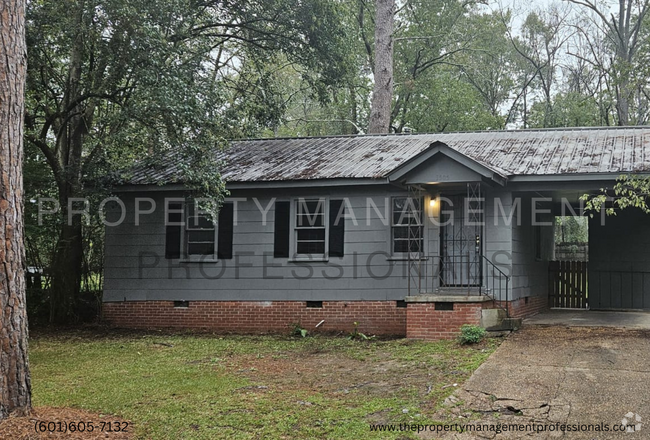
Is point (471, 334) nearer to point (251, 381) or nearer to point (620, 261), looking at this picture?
point (251, 381)

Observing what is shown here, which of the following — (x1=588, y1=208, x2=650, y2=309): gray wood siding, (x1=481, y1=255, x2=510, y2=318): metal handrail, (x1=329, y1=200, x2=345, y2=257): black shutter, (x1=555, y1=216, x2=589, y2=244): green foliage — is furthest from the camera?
(x1=555, y1=216, x2=589, y2=244): green foliage

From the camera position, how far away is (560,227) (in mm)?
34875

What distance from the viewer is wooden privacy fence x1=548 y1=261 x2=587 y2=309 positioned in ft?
53.9

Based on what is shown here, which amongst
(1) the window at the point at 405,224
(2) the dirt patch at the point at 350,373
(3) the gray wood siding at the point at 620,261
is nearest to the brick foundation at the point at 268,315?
(1) the window at the point at 405,224

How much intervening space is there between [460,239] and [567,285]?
16.7ft

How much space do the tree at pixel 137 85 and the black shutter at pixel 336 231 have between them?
238cm

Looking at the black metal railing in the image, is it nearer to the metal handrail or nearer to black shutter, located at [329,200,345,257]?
the metal handrail

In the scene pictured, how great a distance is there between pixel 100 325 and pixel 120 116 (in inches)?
194

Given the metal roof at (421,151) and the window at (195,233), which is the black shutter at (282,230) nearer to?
the metal roof at (421,151)

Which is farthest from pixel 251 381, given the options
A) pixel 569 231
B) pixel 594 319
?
pixel 569 231

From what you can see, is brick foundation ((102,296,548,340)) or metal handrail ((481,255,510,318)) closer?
metal handrail ((481,255,510,318))

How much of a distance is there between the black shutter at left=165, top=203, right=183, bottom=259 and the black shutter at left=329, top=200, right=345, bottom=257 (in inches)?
135

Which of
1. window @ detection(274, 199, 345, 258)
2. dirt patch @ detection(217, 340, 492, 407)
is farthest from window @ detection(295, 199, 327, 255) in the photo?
dirt patch @ detection(217, 340, 492, 407)

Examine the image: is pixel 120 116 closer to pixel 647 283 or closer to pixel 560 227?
pixel 647 283
